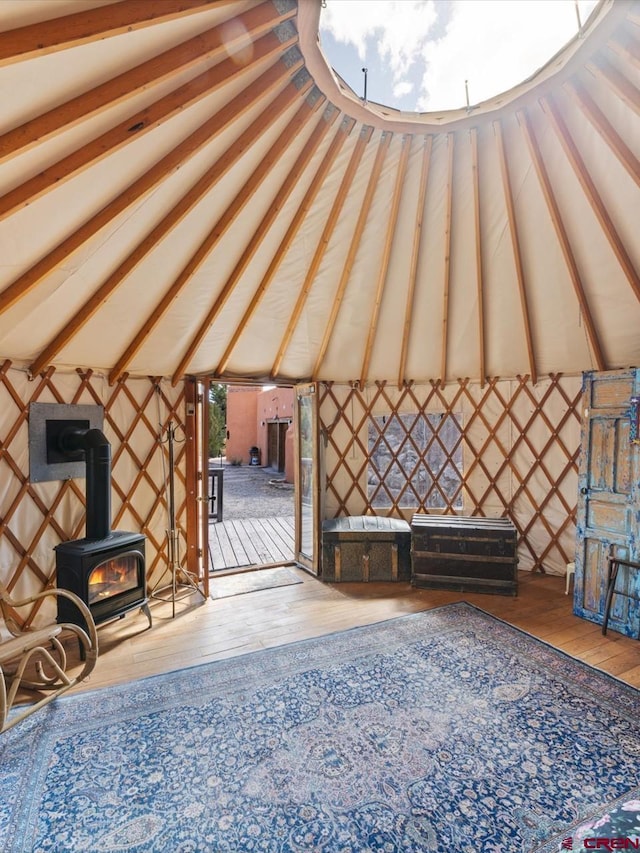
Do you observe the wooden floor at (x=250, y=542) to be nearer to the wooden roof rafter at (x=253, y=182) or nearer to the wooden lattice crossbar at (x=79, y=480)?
the wooden lattice crossbar at (x=79, y=480)

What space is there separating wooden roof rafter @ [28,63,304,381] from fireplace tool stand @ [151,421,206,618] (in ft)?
3.87

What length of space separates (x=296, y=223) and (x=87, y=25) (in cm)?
159

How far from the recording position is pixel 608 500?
3.34 m

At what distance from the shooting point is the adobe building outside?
12.9m

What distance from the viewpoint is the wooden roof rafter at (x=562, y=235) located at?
2.38m

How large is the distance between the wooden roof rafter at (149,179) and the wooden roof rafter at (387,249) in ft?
2.91

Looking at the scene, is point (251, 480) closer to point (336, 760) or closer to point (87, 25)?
point (336, 760)

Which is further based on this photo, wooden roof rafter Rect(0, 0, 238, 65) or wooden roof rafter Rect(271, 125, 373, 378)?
wooden roof rafter Rect(271, 125, 373, 378)

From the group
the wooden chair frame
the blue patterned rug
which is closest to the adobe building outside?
the wooden chair frame

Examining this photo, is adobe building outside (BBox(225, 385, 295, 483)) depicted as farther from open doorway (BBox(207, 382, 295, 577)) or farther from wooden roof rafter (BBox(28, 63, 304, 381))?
wooden roof rafter (BBox(28, 63, 304, 381))

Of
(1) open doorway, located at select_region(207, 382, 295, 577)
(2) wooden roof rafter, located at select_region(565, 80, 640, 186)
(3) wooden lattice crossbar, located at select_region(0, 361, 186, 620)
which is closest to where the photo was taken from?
(2) wooden roof rafter, located at select_region(565, 80, 640, 186)

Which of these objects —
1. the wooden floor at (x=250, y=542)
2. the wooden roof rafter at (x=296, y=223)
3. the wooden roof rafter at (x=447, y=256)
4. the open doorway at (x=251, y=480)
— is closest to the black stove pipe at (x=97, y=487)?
the open doorway at (x=251, y=480)

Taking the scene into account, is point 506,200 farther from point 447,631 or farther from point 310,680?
point 310,680

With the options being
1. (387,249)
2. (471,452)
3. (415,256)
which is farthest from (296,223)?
(471,452)
